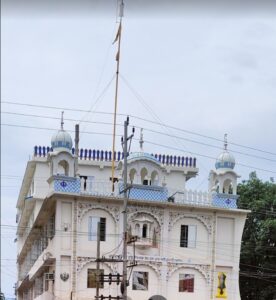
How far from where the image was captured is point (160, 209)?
→ 35812mm

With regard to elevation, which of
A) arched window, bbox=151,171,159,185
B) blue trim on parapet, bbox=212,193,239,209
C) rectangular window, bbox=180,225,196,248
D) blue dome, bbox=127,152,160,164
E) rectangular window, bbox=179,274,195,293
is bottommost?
rectangular window, bbox=179,274,195,293

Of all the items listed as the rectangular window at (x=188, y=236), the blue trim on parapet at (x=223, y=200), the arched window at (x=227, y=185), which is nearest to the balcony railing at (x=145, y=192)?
the blue trim on parapet at (x=223, y=200)

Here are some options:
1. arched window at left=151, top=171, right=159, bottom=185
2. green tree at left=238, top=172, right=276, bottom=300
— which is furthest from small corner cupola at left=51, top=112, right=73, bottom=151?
green tree at left=238, top=172, right=276, bottom=300

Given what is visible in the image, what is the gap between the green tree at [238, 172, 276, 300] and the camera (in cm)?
4225

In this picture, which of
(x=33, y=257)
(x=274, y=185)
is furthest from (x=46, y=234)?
(x=274, y=185)

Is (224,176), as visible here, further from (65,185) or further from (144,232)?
(65,185)

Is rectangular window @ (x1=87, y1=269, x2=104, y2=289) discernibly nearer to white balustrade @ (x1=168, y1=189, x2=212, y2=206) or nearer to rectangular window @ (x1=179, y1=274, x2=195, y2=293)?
rectangular window @ (x1=179, y1=274, x2=195, y2=293)

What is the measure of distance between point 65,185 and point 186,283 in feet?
23.8

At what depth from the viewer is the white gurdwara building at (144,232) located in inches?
1348

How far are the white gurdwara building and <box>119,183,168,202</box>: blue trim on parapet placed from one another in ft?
0.15

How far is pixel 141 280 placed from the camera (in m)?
35.3

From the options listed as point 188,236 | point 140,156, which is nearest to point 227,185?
point 188,236

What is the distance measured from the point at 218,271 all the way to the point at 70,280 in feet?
23.5

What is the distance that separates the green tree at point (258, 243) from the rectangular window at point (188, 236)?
6811mm
